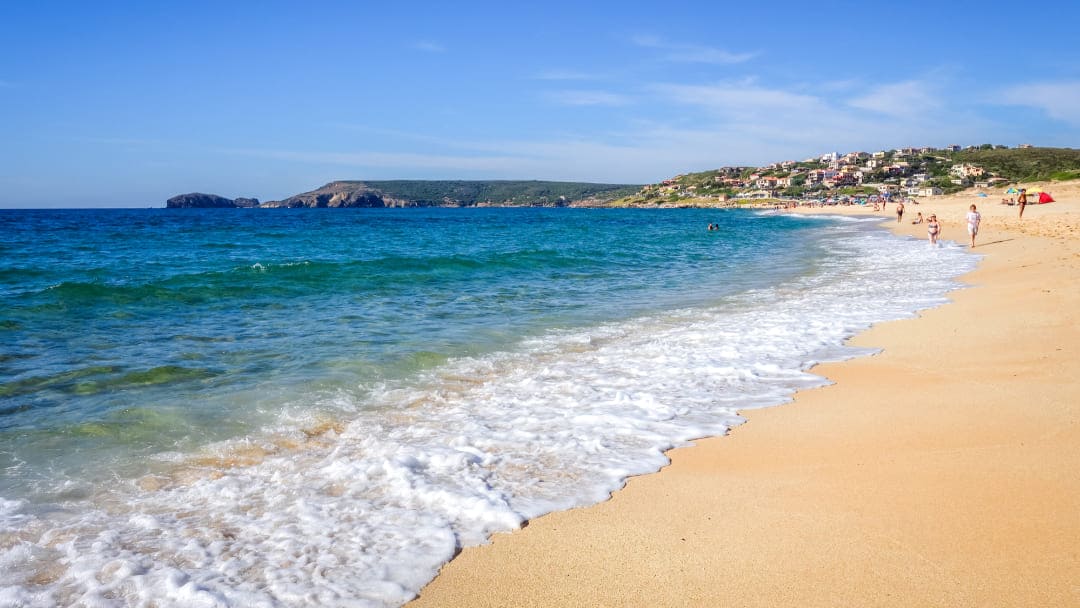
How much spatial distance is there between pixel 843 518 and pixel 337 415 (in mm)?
4354

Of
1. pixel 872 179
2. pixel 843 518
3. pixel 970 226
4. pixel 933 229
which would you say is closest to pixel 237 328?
pixel 843 518

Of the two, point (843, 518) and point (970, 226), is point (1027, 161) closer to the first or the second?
point (970, 226)

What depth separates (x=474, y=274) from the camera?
2012 centimetres

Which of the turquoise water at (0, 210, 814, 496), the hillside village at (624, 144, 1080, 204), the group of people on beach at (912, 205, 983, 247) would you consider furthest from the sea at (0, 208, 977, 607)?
the hillside village at (624, 144, 1080, 204)

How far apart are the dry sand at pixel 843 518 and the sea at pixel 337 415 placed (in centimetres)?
38

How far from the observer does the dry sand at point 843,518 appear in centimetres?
302

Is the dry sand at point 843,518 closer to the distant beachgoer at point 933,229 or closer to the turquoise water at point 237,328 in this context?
the turquoise water at point 237,328

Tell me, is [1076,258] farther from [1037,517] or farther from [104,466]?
[104,466]

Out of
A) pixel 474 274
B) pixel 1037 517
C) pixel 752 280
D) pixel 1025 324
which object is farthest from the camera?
pixel 474 274

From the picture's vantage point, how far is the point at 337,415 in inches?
240

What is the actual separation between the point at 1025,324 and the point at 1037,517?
6.61m

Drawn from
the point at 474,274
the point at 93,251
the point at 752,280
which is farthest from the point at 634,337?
the point at 93,251

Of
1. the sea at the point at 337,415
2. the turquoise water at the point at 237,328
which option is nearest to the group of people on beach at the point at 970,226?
the turquoise water at the point at 237,328

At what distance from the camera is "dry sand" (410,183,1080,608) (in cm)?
302
